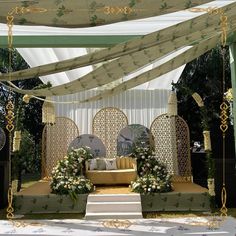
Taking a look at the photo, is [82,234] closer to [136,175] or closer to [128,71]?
[128,71]

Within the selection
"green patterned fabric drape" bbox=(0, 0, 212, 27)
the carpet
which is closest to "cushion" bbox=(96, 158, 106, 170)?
the carpet

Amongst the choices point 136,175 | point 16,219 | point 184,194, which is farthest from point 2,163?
point 184,194

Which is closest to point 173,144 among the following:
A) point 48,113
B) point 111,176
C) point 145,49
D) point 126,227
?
point 111,176

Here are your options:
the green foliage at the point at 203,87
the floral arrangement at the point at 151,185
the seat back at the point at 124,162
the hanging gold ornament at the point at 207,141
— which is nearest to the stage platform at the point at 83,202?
the floral arrangement at the point at 151,185

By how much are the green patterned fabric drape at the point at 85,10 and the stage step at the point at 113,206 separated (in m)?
3.58

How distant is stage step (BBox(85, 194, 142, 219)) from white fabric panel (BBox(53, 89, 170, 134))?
4.30 m

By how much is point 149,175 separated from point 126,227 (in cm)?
226

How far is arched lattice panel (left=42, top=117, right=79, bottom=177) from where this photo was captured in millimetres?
9469

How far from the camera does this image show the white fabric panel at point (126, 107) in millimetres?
10555

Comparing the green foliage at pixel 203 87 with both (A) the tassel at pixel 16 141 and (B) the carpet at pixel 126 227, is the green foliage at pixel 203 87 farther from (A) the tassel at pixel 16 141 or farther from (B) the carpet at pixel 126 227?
(B) the carpet at pixel 126 227

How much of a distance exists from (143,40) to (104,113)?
7.07 meters

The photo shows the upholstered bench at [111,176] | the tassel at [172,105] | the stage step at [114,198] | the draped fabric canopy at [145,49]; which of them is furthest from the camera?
the tassel at [172,105]

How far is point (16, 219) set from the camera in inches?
235

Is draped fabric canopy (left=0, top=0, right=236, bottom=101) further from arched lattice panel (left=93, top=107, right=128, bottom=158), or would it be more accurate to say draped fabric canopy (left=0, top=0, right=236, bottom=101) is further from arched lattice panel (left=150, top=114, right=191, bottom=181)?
arched lattice panel (left=93, top=107, right=128, bottom=158)
